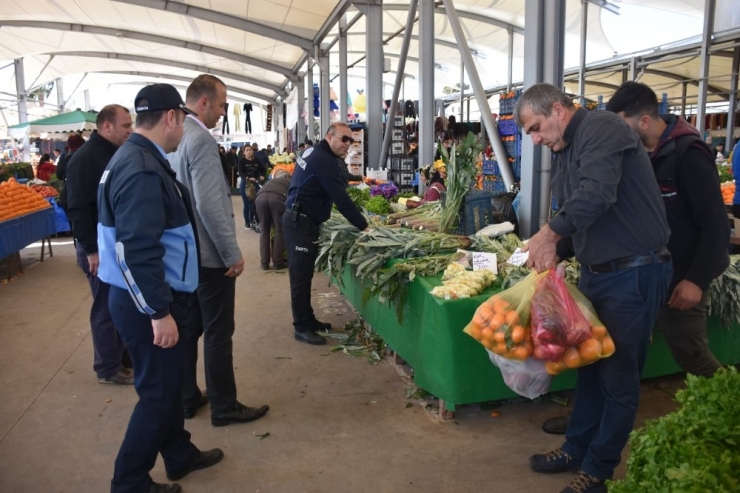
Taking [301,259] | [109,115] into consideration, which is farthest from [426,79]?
[109,115]

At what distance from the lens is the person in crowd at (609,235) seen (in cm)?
226

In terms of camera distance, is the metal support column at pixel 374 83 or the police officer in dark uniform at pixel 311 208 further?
the metal support column at pixel 374 83

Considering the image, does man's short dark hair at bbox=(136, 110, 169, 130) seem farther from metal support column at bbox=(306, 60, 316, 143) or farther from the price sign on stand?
metal support column at bbox=(306, 60, 316, 143)

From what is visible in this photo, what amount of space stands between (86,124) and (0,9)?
635 centimetres

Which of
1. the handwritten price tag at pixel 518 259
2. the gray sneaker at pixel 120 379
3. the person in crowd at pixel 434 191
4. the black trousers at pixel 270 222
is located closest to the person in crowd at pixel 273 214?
the black trousers at pixel 270 222

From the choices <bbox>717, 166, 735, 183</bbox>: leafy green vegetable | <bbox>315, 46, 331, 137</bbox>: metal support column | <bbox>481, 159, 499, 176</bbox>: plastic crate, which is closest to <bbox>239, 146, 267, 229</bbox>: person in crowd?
<bbox>315, 46, 331, 137</bbox>: metal support column

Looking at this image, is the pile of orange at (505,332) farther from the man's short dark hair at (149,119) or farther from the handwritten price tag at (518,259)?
the man's short dark hair at (149,119)

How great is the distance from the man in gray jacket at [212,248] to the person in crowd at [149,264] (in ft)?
1.68

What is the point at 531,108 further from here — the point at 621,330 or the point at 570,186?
the point at 621,330

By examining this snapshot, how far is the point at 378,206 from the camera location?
6.14 m

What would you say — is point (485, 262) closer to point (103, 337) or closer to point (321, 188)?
point (321, 188)

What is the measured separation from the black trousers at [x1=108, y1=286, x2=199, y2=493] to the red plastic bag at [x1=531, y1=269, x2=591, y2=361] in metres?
1.57

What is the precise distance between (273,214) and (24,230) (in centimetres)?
346

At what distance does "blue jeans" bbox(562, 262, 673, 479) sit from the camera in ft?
7.72
